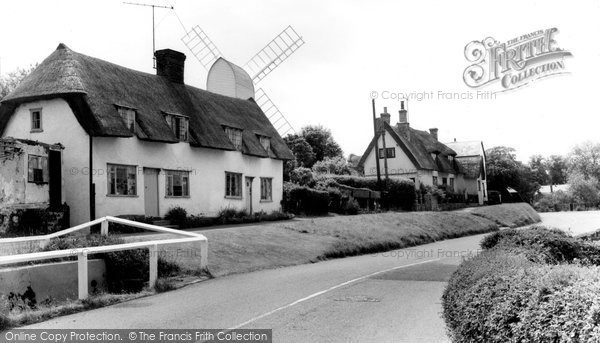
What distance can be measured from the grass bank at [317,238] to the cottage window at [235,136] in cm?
758

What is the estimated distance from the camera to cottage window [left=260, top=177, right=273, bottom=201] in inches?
1591

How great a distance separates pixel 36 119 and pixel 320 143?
57.3 metres

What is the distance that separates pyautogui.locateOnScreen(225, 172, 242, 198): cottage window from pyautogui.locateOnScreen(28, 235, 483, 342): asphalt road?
19.1 m

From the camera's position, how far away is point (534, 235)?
637 inches

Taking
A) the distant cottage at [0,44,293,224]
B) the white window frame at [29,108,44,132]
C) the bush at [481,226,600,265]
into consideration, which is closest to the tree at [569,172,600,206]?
the distant cottage at [0,44,293,224]

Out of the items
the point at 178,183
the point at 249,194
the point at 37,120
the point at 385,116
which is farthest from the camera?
the point at 385,116

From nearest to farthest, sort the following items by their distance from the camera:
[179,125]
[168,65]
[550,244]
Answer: [550,244] < [179,125] < [168,65]

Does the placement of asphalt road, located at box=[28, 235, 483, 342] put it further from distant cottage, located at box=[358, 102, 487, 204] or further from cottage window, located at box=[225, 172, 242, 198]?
distant cottage, located at box=[358, 102, 487, 204]

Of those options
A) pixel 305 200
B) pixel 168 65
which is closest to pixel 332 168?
pixel 305 200

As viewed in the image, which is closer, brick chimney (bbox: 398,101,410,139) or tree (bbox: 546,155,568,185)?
brick chimney (bbox: 398,101,410,139)

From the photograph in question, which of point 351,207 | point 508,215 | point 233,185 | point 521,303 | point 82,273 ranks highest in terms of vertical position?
point 233,185

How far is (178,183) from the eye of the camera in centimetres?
3259

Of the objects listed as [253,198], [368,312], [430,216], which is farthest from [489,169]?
[368,312]

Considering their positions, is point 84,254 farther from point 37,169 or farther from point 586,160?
point 586,160
